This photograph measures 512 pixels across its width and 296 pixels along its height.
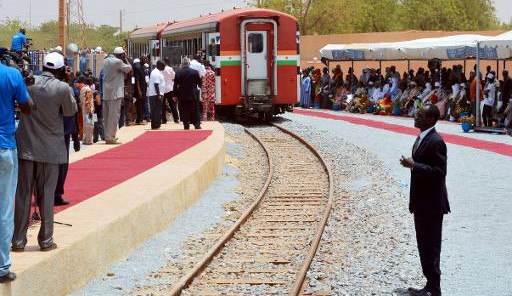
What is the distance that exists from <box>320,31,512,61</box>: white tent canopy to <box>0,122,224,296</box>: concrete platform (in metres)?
12.2

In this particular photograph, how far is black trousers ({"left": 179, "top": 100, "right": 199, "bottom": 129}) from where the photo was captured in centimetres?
2441

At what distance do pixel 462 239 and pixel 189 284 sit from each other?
404 cm

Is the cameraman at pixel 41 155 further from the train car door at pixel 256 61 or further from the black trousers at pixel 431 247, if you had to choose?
the train car door at pixel 256 61

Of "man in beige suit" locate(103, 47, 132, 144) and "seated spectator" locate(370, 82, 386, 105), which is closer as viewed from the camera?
"man in beige suit" locate(103, 47, 132, 144)

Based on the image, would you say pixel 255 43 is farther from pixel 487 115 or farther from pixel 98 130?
pixel 98 130

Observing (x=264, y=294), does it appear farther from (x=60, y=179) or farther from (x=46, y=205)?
(x=60, y=179)

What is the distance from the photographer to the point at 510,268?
1102 cm

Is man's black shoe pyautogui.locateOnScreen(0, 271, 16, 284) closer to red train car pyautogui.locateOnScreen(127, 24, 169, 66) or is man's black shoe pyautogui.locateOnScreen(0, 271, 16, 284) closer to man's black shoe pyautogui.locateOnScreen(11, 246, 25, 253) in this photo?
Result: man's black shoe pyautogui.locateOnScreen(11, 246, 25, 253)

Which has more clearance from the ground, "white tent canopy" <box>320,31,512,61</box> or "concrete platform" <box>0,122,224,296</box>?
"white tent canopy" <box>320,31,512,61</box>

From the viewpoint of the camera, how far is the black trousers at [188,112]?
80.1 ft

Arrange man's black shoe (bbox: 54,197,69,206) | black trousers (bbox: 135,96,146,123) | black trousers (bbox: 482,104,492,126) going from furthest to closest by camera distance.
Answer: black trousers (bbox: 482,104,492,126), black trousers (bbox: 135,96,146,123), man's black shoe (bbox: 54,197,69,206)

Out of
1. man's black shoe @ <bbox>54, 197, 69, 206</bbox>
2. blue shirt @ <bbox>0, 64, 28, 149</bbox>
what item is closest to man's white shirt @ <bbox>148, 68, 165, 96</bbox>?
man's black shoe @ <bbox>54, 197, 69, 206</bbox>

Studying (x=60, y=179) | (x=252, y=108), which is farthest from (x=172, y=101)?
(x=60, y=179)

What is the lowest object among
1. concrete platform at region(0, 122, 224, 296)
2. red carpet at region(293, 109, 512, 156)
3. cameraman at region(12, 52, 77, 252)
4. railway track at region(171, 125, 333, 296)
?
railway track at region(171, 125, 333, 296)
